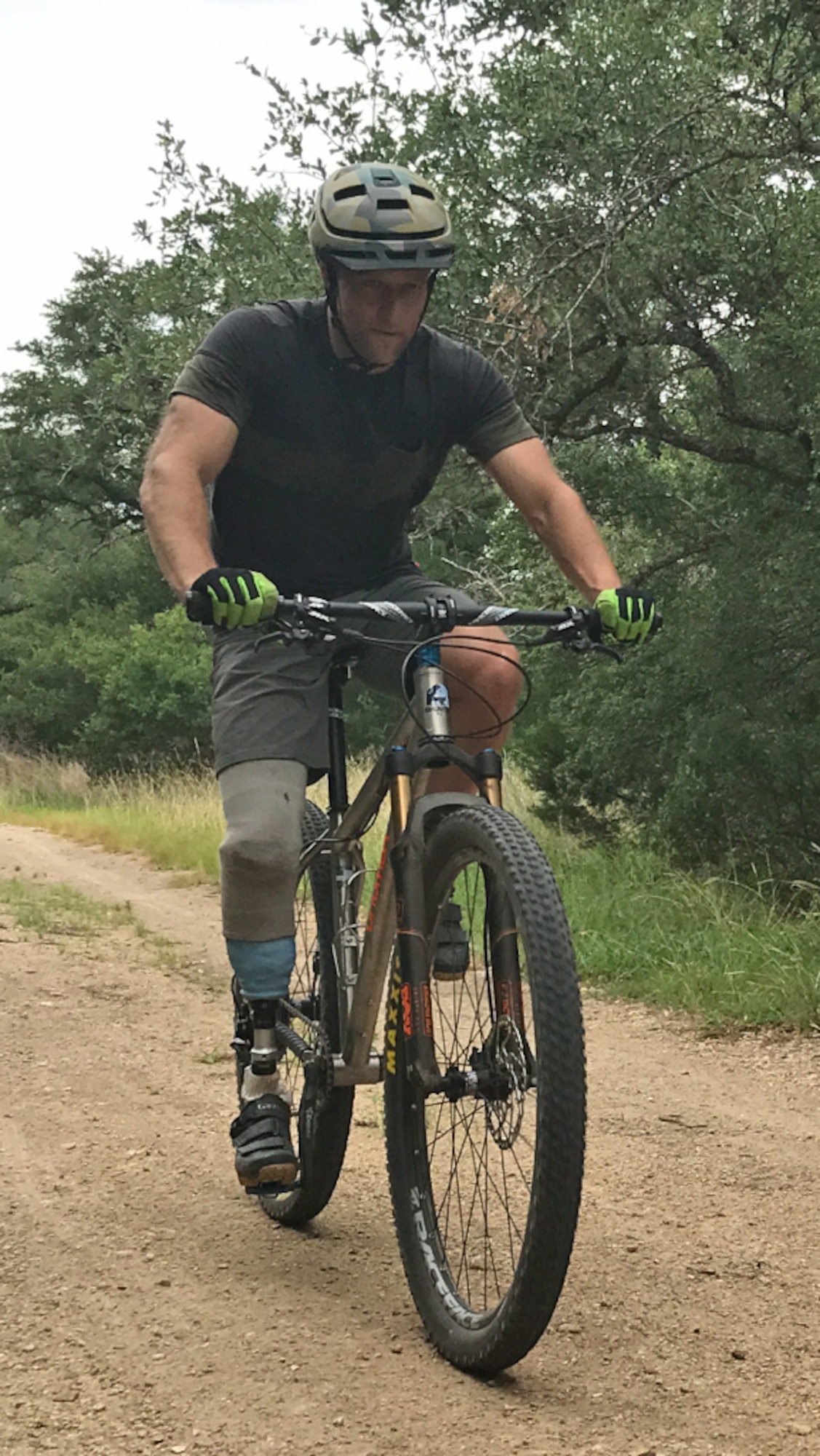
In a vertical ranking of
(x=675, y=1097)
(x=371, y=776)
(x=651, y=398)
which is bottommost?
(x=675, y=1097)

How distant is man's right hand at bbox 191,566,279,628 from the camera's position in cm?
299

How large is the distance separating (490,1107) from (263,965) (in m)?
0.81

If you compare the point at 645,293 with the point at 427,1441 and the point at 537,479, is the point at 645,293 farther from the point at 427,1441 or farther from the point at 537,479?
the point at 427,1441

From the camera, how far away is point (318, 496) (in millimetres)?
3730

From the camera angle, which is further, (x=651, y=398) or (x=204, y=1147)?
(x=651, y=398)

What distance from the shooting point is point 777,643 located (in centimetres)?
857

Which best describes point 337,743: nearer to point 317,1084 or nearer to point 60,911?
point 317,1084

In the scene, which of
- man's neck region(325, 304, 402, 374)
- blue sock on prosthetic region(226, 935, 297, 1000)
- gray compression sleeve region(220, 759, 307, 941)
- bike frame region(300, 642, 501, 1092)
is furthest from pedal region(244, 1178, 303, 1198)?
man's neck region(325, 304, 402, 374)

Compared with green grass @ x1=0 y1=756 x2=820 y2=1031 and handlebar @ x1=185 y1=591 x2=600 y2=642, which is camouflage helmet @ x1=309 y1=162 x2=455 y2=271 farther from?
green grass @ x1=0 y1=756 x2=820 y2=1031

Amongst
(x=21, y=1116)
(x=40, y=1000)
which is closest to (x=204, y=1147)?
(x=21, y=1116)

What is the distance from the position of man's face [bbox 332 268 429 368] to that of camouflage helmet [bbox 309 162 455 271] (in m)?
0.09

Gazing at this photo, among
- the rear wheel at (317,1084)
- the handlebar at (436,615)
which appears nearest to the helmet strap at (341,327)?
the handlebar at (436,615)

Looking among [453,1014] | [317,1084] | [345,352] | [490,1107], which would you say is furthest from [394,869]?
[345,352]

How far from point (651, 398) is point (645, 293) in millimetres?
627
